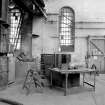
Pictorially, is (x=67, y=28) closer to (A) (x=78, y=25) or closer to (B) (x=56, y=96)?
(A) (x=78, y=25)

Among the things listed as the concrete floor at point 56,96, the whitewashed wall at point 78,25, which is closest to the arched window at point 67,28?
the whitewashed wall at point 78,25

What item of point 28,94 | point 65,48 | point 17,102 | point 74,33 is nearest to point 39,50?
point 65,48

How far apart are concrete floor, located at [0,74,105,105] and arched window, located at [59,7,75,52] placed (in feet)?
19.3

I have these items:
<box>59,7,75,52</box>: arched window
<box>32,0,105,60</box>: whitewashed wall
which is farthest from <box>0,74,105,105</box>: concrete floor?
<box>59,7,75,52</box>: arched window

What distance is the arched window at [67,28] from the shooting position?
12.4 m

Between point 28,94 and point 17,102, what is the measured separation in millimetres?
1105

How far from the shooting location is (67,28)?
12523mm

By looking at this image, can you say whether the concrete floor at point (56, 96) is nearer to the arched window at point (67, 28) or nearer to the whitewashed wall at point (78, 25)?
the whitewashed wall at point (78, 25)

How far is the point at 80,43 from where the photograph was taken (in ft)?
39.7

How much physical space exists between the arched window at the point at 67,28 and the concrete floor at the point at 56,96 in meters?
5.87

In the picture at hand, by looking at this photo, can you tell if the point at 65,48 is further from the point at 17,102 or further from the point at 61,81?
the point at 17,102

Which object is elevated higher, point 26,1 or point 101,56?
point 26,1

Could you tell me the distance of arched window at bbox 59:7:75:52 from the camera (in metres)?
12.4

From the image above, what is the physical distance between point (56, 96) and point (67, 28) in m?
7.33
